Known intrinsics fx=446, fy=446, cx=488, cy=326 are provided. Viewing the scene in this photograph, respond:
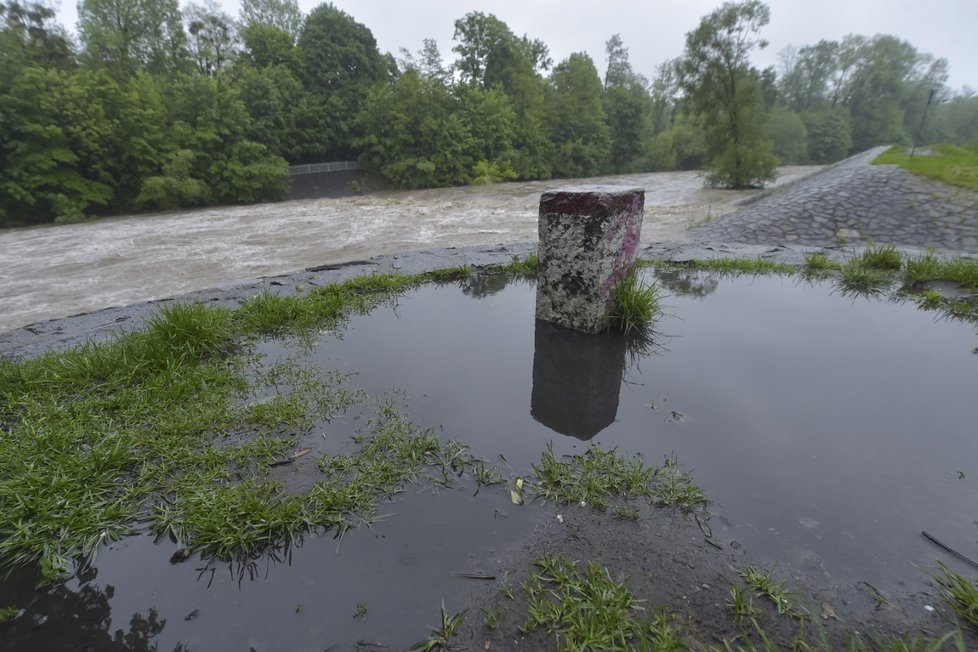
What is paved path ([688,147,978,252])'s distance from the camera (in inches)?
295

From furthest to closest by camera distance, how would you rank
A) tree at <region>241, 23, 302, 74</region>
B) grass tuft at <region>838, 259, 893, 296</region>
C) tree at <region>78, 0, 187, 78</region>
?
1. tree at <region>241, 23, 302, 74</region>
2. tree at <region>78, 0, 187, 78</region>
3. grass tuft at <region>838, 259, 893, 296</region>

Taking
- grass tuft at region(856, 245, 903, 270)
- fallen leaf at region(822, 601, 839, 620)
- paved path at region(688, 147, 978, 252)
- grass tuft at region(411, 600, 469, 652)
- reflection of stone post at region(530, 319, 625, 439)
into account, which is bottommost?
grass tuft at region(411, 600, 469, 652)

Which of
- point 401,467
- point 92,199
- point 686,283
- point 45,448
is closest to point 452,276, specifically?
point 686,283

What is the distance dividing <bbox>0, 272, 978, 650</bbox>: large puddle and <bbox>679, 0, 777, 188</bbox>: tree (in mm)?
17243

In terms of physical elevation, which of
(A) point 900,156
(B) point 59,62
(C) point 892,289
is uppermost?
(B) point 59,62

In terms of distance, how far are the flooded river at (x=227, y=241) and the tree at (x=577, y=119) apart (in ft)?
57.2

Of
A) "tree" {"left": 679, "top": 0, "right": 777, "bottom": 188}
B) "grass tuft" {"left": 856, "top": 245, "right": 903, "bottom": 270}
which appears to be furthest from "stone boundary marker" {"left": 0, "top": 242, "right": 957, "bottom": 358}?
"tree" {"left": 679, "top": 0, "right": 777, "bottom": 188}

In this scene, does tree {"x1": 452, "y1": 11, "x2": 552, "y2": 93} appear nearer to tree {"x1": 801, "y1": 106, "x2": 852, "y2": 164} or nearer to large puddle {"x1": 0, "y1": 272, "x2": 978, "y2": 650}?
tree {"x1": 801, "y1": 106, "x2": 852, "y2": 164}

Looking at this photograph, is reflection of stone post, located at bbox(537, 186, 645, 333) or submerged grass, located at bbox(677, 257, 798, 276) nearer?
reflection of stone post, located at bbox(537, 186, 645, 333)

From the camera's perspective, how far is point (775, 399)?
3.02m

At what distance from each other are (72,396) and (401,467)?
2584mm

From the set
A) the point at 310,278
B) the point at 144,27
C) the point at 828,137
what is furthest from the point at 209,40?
the point at 828,137

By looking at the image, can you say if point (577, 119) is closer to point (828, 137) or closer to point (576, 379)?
point (828, 137)

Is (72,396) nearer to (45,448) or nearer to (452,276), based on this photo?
(45,448)
